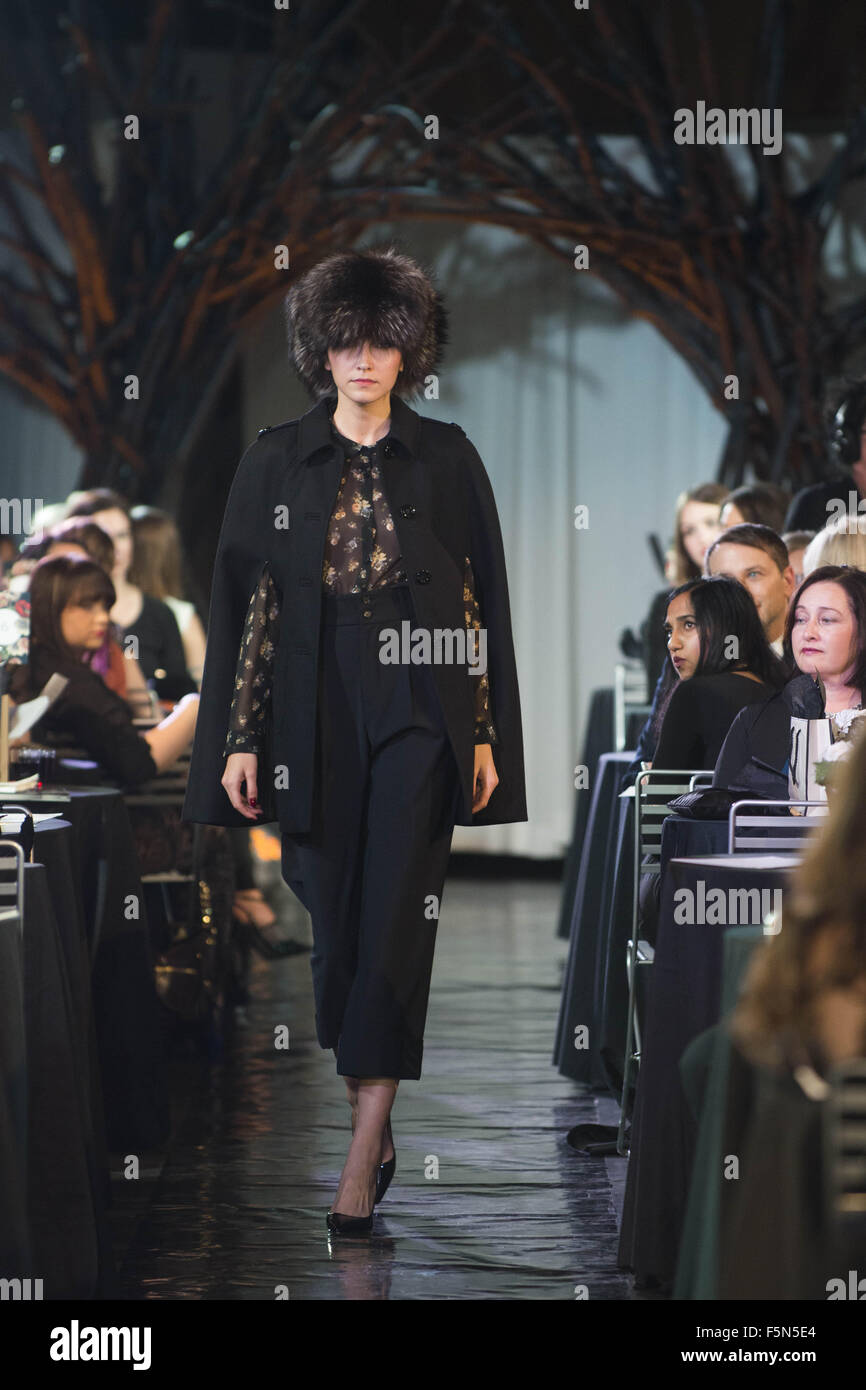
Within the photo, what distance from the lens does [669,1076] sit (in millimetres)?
2883

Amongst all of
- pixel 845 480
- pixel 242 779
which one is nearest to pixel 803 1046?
pixel 242 779

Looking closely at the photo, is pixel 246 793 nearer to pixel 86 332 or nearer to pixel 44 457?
pixel 86 332


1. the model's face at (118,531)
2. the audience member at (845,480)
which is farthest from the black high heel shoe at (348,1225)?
the model's face at (118,531)

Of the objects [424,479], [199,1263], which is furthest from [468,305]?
[199,1263]

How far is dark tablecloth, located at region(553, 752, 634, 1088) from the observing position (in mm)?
4359

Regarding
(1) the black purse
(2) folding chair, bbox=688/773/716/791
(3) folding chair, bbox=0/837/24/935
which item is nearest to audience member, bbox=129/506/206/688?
(1) the black purse

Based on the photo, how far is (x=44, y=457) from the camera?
31.9 ft

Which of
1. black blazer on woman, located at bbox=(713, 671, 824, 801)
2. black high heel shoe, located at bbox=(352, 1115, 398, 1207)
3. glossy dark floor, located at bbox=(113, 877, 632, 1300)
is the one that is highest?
black blazer on woman, located at bbox=(713, 671, 824, 801)

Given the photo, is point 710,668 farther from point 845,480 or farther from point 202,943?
point 202,943

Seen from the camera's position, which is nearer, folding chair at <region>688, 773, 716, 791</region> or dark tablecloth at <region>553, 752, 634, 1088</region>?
folding chair at <region>688, 773, 716, 791</region>

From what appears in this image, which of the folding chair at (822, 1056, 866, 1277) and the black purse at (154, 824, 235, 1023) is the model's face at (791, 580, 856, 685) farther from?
the black purse at (154, 824, 235, 1023)

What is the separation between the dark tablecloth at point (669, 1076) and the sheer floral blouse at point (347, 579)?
29.5 inches

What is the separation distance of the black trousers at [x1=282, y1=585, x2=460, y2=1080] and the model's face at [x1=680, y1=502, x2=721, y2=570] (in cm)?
293

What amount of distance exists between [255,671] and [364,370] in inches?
22.3
